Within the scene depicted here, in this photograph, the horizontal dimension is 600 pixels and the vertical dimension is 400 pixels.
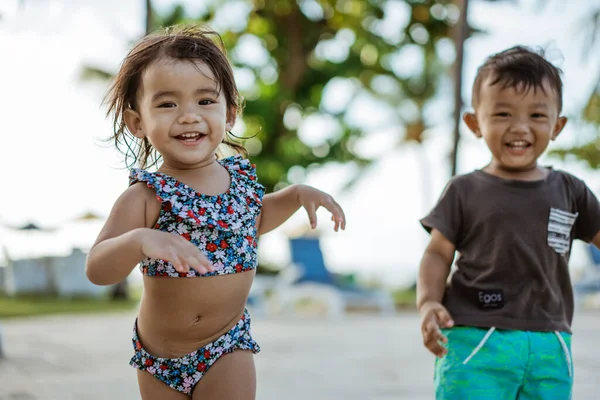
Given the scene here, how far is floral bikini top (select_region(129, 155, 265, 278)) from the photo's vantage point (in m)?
2.04

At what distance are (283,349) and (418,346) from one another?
124 centimetres

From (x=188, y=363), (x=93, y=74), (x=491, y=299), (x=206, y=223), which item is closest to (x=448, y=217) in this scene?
(x=491, y=299)

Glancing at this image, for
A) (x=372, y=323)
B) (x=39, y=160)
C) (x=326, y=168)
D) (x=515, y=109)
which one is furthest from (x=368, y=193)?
(x=515, y=109)

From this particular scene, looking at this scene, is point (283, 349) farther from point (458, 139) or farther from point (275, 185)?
point (275, 185)

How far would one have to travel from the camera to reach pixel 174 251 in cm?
164

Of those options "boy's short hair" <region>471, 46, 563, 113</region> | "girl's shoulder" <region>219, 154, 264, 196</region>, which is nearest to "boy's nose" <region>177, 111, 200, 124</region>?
"girl's shoulder" <region>219, 154, 264, 196</region>

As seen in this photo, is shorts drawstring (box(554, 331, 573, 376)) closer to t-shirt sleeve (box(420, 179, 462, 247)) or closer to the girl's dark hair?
t-shirt sleeve (box(420, 179, 462, 247))

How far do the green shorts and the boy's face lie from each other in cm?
53

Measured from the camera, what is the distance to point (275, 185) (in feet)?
65.0

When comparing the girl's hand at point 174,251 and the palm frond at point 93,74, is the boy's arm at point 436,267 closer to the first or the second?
the girl's hand at point 174,251

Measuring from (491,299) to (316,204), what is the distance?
624 millimetres

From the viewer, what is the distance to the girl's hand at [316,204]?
2.18 meters

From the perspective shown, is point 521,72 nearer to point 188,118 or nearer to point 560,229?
point 560,229

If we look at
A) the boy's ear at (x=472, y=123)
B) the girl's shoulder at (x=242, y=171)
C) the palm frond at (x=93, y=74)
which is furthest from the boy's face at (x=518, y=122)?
the palm frond at (x=93, y=74)
